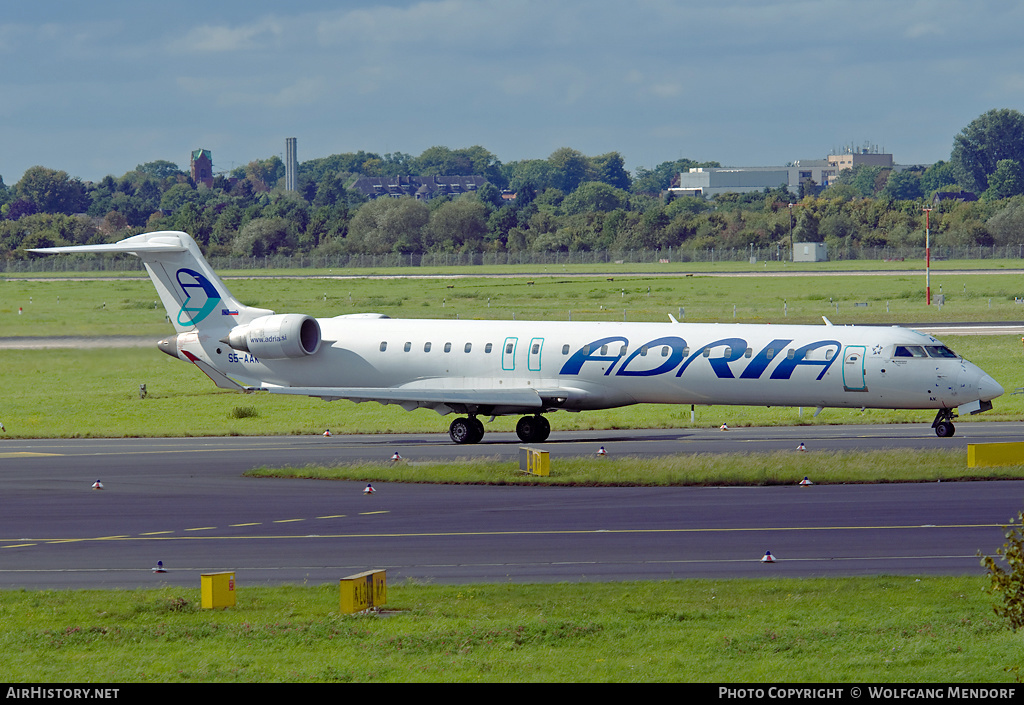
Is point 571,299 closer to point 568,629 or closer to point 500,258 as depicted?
point 500,258

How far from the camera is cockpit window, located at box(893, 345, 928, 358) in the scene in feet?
120

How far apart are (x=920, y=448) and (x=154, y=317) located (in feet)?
197

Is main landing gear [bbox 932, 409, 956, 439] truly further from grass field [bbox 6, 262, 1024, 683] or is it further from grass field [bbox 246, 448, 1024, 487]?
grass field [bbox 6, 262, 1024, 683]

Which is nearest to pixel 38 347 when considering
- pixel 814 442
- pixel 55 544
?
pixel 55 544

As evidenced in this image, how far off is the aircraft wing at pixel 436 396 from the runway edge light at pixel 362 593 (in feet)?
68.3

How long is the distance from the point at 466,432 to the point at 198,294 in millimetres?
10576

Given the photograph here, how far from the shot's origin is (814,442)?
128 feet

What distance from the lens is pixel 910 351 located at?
120 feet

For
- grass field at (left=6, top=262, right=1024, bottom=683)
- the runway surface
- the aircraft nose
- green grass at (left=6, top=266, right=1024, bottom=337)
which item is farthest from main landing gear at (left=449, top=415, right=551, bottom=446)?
green grass at (left=6, top=266, right=1024, bottom=337)

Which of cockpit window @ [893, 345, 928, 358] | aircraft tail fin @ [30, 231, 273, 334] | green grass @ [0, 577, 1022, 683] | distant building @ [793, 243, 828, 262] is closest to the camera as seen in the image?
Result: green grass @ [0, 577, 1022, 683]

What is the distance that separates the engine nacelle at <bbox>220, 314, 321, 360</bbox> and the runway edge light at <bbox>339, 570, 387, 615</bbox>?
23939 millimetres

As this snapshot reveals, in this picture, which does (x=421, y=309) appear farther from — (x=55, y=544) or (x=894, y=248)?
(x=894, y=248)

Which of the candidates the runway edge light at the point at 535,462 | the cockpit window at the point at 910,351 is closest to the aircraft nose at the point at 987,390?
the cockpit window at the point at 910,351

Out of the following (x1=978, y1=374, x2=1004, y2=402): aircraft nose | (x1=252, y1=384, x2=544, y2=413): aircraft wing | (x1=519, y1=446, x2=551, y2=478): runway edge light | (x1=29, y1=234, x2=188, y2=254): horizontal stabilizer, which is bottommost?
(x1=519, y1=446, x2=551, y2=478): runway edge light
